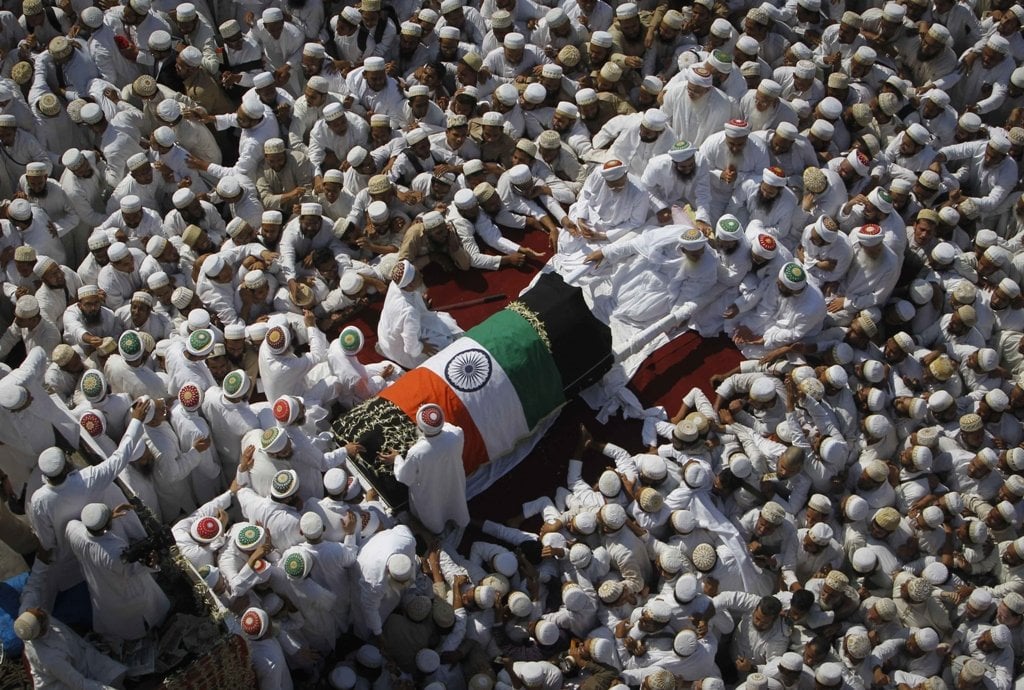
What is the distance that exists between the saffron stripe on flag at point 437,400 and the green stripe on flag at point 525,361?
55 cm

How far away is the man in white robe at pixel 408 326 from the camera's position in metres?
12.6

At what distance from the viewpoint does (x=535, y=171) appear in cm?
1446

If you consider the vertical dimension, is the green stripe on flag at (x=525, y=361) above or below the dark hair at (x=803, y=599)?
above

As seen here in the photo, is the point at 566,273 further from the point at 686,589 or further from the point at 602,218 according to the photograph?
the point at 686,589

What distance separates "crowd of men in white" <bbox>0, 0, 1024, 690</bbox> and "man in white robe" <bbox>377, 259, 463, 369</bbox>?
0.14 feet

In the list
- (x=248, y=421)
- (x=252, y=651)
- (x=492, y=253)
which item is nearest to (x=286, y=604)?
(x=252, y=651)

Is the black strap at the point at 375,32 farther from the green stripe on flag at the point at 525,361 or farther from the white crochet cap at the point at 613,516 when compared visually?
the white crochet cap at the point at 613,516

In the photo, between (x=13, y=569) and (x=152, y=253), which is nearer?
(x=13, y=569)

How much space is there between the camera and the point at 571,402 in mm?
12969

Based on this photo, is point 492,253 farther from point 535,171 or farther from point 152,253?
point 152,253

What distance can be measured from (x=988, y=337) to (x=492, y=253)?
5399 mm

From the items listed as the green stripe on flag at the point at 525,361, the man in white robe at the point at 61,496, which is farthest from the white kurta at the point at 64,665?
the green stripe on flag at the point at 525,361

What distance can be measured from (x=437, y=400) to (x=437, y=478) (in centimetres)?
75

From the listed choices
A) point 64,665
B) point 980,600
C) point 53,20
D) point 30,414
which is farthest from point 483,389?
point 53,20
